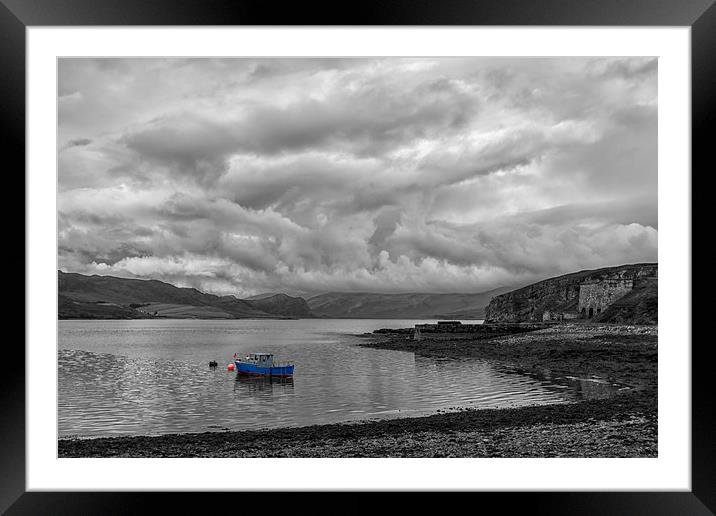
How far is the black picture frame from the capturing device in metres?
2.42

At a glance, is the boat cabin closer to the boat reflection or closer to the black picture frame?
the boat reflection

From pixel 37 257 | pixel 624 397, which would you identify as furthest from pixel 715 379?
pixel 624 397

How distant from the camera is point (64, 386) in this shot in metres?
18.8

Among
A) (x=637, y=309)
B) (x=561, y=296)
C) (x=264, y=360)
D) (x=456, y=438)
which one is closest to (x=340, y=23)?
(x=456, y=438)

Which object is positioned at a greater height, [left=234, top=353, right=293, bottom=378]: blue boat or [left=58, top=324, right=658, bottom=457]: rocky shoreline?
[left=58, top=324, right=658, bottom=457]: rocky shoreline

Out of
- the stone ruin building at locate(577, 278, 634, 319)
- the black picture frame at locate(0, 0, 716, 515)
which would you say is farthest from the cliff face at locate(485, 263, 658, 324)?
the black picture frame at locate(0, 0, 716, 515)

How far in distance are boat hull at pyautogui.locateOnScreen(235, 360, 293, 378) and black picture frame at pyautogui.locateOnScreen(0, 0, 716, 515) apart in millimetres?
15366

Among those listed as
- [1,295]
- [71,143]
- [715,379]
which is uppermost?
[71,143]

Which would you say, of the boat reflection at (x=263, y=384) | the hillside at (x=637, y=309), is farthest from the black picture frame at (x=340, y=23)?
the hillside at (x=637, y=309)

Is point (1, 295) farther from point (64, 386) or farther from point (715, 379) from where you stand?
point (64, 386)

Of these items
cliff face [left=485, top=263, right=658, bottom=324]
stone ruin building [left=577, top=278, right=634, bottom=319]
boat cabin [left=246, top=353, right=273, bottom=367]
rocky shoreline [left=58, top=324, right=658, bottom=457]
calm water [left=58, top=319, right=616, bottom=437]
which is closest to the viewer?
rocky shoreline [left=58, top=324, right=658, bottom=457]

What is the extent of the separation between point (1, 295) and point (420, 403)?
11.1 meters

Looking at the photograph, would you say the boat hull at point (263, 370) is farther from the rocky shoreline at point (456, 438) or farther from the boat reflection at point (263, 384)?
the rocky shoreline at point (456, 438)

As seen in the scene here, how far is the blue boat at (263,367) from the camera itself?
17.9m
